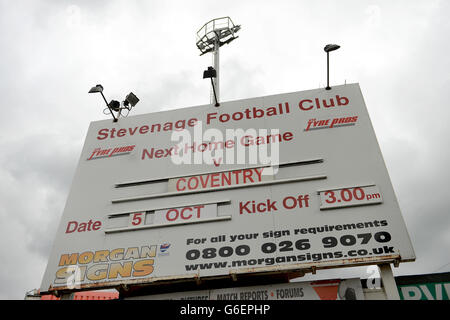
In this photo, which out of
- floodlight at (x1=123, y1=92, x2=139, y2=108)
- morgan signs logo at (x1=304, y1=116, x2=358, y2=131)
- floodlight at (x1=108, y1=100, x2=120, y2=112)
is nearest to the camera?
morgan signs logo at (x1=304, y1=116, x2=358, y2=131)

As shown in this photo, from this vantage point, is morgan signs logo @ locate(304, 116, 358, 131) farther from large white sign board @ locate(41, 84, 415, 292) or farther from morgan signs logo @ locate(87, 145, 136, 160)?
morgan signs logo @ locate(87, 145, 136, 160)

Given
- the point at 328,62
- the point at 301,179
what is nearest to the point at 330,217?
the point at 301,179

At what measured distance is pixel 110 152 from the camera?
904cm

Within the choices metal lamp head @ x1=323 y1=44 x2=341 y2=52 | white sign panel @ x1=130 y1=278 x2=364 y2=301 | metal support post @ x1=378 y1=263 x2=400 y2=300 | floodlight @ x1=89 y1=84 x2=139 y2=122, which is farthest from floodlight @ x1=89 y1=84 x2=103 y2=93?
metal support post @ x1=378 y1=263 x2=400 y2=300

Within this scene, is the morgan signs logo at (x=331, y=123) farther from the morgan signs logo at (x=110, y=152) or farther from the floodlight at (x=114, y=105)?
the floodlight at (x=114, y=105)

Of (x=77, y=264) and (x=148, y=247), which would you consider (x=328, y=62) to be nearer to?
(x=148, y=247)

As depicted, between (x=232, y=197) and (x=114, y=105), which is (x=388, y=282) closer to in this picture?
(x=232, y=197)

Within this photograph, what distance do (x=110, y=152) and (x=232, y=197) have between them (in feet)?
12.4

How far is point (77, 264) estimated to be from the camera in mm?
7039

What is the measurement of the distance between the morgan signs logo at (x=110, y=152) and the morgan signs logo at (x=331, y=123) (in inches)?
182

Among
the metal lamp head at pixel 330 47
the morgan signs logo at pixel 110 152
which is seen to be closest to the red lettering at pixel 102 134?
the morgan signs logo at pixel 110 152

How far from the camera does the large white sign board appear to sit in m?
6.41

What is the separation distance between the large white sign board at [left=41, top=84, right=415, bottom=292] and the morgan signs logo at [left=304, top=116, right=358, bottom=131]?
3 centimetres
